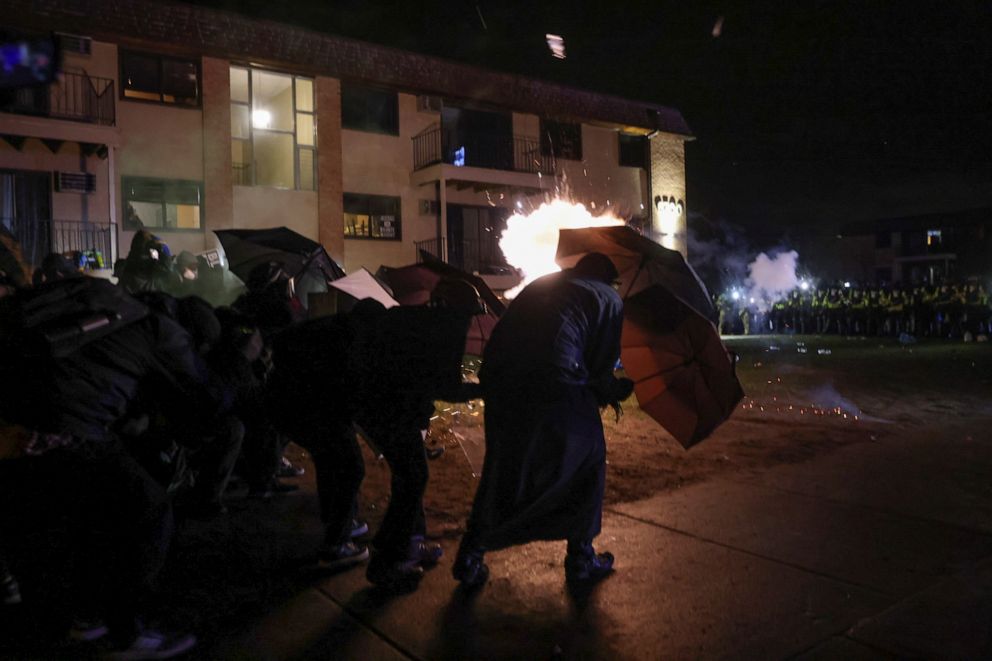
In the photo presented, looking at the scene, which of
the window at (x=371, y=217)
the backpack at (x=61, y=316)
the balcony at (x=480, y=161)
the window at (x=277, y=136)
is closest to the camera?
the backpack at (x=61, y=316)

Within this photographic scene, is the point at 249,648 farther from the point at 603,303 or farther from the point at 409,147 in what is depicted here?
the point at 409,147

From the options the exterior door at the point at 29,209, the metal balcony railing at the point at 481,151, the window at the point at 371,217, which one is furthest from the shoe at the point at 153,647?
the metal balcony railing at the point at 481,151

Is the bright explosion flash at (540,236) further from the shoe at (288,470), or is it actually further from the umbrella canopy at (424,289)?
the shoe at (288,470)

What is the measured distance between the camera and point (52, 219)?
49.0 feet

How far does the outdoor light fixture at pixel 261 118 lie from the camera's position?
18109 millimetres

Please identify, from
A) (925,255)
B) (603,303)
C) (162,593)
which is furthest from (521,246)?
(925,255)

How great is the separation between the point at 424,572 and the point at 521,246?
586cm

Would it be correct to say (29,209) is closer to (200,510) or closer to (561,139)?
(200,510)

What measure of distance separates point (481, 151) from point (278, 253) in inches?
580

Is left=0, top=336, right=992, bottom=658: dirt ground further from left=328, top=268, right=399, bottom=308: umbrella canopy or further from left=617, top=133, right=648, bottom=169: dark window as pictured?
left=617, top=133, right=648, bottom=169: dark window

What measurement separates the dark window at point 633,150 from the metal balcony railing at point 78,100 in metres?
15.1

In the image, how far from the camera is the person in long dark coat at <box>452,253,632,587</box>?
3.89 m

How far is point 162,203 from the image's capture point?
53.6 ft

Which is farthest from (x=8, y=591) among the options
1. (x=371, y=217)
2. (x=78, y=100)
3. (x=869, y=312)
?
(x=869, y=312)
